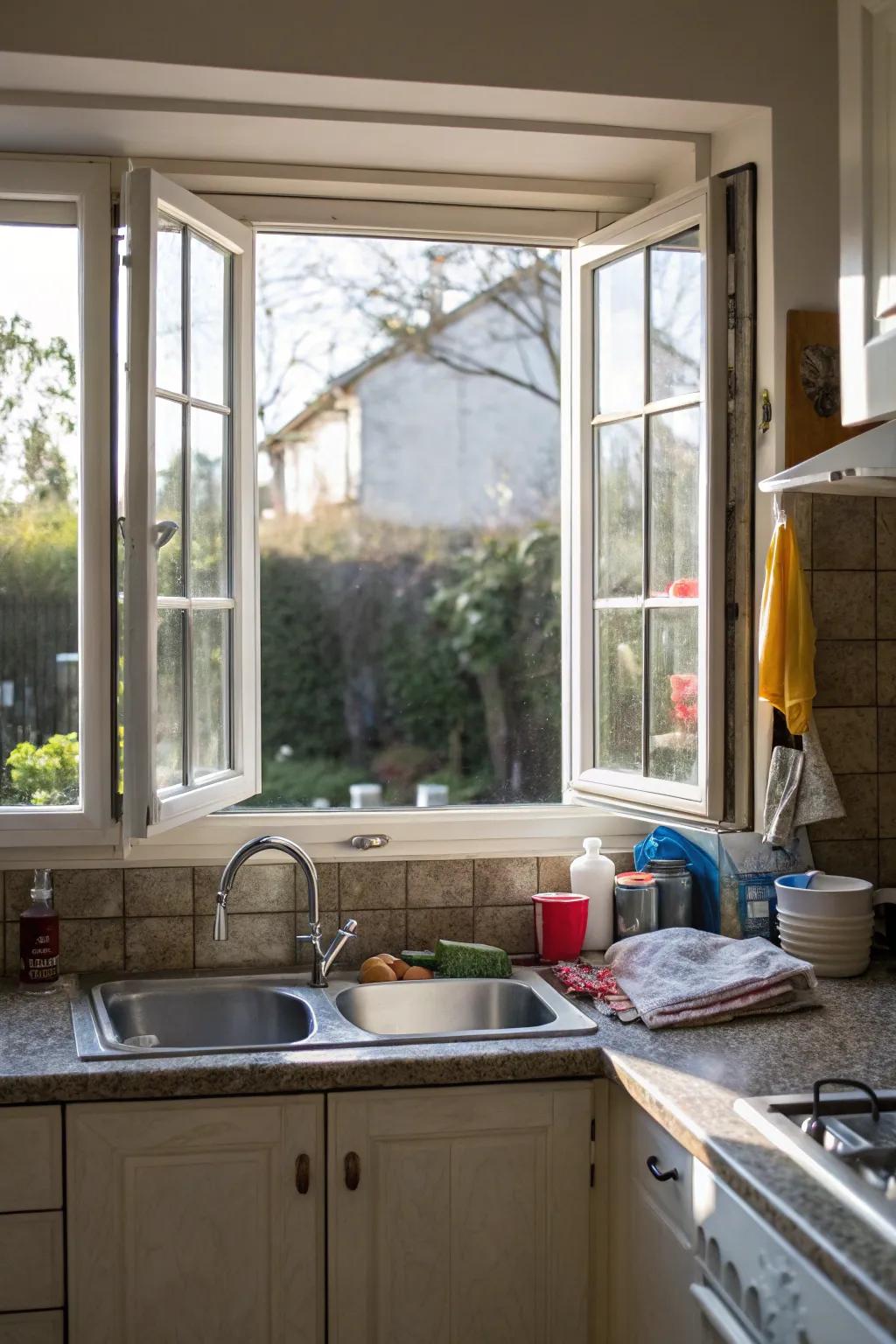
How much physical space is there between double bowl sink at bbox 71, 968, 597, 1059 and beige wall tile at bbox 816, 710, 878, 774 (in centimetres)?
71

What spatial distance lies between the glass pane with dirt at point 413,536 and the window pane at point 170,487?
4.48 ft

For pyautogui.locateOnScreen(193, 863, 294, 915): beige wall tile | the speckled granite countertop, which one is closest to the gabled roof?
pyautogui.locateOnScreen(193, 863, 294, 915): beige wall tile

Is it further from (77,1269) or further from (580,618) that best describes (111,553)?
(77,1269)

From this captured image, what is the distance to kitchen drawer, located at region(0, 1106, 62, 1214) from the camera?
1.90 meters

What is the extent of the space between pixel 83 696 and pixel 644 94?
1.50 meters

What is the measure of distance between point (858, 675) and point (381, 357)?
6.64ft

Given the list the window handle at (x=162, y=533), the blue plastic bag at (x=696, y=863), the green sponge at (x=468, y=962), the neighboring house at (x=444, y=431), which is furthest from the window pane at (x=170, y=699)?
the neighboring house at (x=444, y=431)

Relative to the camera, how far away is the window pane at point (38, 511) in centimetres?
247

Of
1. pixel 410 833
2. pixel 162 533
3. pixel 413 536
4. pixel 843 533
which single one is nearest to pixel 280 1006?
pixel 410 833

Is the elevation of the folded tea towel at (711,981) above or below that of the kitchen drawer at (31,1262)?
above

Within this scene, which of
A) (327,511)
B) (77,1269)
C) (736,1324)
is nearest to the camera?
(736,1324)

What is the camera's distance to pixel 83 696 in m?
2.46

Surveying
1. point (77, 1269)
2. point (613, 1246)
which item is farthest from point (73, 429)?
point (613, 1246)

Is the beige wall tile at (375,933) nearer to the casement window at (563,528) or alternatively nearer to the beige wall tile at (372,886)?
the beige wall tile at (372,886)
